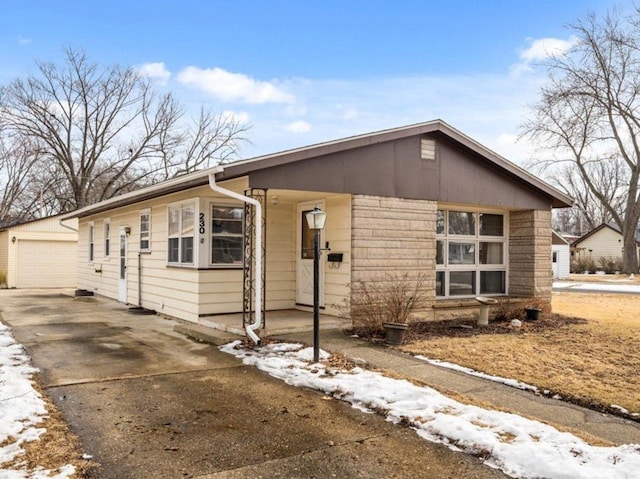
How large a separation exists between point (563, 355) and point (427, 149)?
4.44 m

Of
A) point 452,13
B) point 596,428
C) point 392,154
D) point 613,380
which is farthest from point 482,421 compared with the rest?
point 452,13

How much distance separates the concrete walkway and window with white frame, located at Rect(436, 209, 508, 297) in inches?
144

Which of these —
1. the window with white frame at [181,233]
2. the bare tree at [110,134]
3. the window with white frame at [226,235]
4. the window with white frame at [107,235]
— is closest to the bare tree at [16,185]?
the bare tree at [110,134]

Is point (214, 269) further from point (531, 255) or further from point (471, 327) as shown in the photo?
point (531, 255)

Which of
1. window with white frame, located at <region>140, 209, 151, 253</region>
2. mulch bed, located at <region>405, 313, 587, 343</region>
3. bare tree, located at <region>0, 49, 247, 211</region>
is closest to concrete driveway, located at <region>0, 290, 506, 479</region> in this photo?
mulch bed, located at <region>405, 313, 587, 343</region>

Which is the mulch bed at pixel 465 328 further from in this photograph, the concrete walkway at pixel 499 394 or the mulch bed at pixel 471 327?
the concrete walkway at pixel 499 394

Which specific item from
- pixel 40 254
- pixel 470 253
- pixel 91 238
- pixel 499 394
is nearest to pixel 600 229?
pixel 470 253

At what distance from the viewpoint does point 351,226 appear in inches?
344

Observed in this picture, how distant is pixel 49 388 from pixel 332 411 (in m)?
3.02

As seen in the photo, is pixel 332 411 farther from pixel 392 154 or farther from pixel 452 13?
pixel 452 13

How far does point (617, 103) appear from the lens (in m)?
30.4

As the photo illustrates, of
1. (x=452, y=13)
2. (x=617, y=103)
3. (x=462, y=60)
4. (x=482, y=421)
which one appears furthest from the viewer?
(x=617, y=103)

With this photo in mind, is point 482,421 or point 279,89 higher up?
point 279,89

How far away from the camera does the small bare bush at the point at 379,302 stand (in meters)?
8.42
